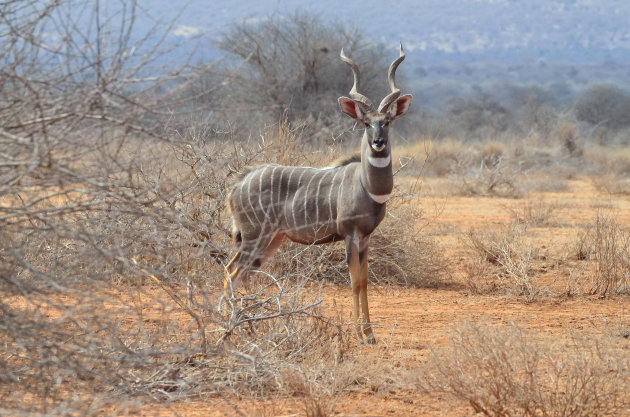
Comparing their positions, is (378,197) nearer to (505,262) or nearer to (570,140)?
(505,262)

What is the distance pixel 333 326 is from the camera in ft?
18.1

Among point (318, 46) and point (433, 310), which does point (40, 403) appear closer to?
point (433, 310)

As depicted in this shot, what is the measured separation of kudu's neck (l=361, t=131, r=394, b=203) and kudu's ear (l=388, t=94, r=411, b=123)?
237 millimetres

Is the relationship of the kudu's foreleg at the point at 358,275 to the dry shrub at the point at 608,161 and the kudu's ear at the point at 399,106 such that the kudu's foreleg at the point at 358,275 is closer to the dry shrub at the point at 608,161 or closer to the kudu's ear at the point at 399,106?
the kudu's ear at the point at 399,106

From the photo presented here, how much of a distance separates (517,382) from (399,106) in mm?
2830

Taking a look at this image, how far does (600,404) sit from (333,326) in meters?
1.69

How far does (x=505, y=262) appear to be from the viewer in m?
8.88

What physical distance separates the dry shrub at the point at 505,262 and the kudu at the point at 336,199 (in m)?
1.87

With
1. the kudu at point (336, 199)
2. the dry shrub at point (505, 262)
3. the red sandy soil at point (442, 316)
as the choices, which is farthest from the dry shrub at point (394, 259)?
the kudu at point (336, 199)

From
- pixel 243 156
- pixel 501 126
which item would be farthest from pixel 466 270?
pixel 501 126

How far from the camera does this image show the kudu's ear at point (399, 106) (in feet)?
21.7

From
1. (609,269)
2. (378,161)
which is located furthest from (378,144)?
(609,269)

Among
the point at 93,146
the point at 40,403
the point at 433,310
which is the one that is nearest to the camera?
the point at 93,146

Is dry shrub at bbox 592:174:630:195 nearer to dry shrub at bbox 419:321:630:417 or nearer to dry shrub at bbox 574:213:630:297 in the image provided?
dry shrub at bbox 574:213:630:297
